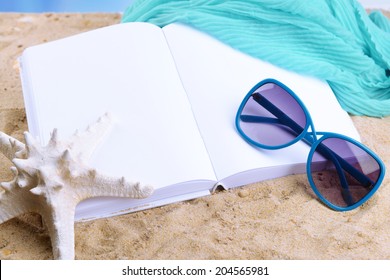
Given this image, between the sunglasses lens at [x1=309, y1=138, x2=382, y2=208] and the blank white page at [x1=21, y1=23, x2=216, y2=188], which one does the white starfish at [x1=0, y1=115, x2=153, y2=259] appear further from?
the sunglasses lens at [x1=309, y1=138, x2=382, y2=208]

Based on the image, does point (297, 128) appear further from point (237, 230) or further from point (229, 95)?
point (237, 230)

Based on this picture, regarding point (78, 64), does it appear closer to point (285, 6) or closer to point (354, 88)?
point (285, 6)

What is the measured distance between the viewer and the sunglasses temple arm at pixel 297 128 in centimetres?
150

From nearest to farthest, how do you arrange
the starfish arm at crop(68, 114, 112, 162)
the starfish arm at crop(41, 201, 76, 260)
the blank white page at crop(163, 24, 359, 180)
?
the starfish arm at crop(41, 201, 76, 260) → the starfish arm at crop(68, 114, 112, 162) → the blank white page at crop(163, 24, 359, 180)

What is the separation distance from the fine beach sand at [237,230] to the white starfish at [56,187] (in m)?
0.06

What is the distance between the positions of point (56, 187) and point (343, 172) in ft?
2.37

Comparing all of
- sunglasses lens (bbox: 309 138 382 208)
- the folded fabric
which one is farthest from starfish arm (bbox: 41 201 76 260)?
the folded fabric

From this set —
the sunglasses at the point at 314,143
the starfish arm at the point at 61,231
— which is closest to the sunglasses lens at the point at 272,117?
the sunglasses at the point at 314,143

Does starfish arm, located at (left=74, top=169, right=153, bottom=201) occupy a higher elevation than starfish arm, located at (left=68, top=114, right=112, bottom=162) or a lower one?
lower

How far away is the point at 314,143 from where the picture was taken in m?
1.51

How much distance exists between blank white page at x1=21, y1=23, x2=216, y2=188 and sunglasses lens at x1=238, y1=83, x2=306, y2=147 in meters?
0.15

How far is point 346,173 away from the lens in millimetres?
1515

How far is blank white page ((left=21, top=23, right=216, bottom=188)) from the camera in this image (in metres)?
1.48

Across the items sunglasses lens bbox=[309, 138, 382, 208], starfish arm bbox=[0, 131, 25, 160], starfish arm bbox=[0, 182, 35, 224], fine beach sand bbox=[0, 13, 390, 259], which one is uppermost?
starfish arm bbox=[0, 131, 25, 160]
